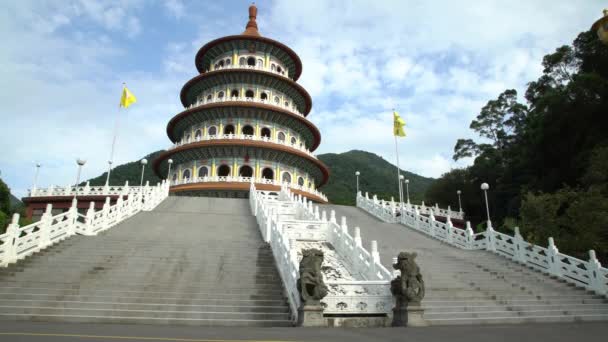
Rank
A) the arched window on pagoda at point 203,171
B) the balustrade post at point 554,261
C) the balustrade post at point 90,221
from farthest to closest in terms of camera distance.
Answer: the arched window on pagoda at point 203,171
the balustrade post at point 90,221
the balustrade post at point 554,261

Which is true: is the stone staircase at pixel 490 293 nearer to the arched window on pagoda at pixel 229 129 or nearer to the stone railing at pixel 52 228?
the stone railing at pixel 52 228

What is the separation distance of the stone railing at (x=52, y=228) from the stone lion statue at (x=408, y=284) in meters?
11.2

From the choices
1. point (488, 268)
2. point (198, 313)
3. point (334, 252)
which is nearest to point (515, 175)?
point (488, 268)

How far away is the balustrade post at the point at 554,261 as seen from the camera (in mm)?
13570

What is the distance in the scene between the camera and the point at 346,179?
95.8 meters

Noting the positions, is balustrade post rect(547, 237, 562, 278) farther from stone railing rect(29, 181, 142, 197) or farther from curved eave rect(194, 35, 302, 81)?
curved eave rect(194, 35, 302, 81)

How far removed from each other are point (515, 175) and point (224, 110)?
28.8 meters

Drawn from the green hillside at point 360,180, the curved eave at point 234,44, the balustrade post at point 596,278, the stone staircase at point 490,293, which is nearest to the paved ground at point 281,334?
the stone staircase at point 490,293

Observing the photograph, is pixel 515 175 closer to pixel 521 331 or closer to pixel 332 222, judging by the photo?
pixel 332 222

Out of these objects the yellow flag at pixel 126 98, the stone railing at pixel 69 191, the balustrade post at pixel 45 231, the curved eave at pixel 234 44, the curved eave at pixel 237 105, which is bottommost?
the balustrade post at pixel 45 231

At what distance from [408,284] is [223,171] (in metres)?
30.2

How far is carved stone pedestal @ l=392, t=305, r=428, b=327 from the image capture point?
855 centimetres

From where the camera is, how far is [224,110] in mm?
38438

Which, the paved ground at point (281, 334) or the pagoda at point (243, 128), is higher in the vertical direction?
the pagoda at point (243, 128)
